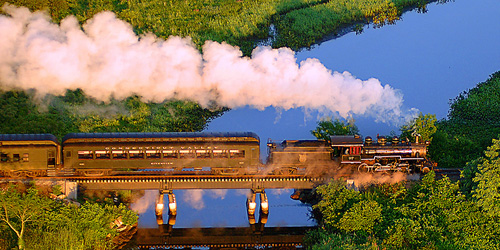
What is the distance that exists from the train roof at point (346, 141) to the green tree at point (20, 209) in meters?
23.1

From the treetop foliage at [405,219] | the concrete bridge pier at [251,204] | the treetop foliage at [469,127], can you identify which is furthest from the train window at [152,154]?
the treetop foliage at [469,127]

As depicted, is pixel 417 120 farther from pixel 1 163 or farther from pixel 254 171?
pixel 1 163

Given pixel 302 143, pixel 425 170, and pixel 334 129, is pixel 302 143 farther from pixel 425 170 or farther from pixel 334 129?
pixel 425 170

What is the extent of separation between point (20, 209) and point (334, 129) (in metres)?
28.6

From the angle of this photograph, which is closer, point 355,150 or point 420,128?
point 355,150

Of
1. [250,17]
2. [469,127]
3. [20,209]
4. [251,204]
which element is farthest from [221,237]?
[250,17]

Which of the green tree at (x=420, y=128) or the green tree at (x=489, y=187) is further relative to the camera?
the green tree at (x=420, y=128)

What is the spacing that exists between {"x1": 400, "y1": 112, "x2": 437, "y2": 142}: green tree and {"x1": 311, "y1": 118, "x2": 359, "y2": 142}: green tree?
14.5 ft

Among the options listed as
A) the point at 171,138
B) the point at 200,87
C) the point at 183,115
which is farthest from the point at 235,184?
the point at 183,115

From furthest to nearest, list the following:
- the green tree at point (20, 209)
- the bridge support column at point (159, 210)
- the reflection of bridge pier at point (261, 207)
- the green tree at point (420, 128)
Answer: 1. the green tree at point (420, 128)
2. the reflection of bridge pier at point (261, 207)
3. the bridge support column at point (159, 210)
4. the green tree at point (20, 209)

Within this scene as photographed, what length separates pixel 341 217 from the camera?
211 ft

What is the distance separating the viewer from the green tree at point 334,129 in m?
74.6

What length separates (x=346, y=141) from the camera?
67.9 metres

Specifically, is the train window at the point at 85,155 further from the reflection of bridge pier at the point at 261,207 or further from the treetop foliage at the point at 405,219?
the treetop foliage at the point at 405,219
